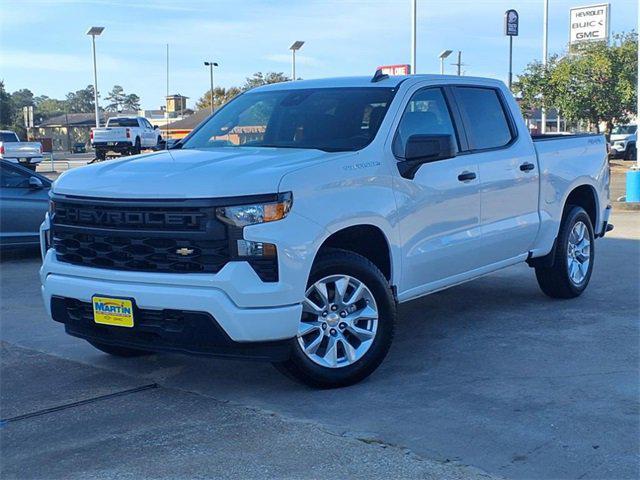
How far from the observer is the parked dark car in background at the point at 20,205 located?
10.4 meters

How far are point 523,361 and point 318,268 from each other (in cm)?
181

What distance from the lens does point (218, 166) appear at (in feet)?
16.2

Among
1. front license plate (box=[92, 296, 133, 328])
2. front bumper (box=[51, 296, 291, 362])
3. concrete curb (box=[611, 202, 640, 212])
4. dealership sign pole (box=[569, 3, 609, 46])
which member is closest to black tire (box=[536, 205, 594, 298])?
front bumper (box=[51, 296, 291, 362])

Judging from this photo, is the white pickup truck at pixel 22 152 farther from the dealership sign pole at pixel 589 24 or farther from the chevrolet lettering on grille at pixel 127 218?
the chevrolet lettering on grille at pixel 127 218

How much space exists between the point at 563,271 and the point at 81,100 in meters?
157

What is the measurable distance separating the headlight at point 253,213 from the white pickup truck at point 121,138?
3125cm

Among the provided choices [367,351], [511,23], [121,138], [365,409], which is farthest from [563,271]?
[121,138]

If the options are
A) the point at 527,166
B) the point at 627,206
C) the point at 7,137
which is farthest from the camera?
the point at 7,137

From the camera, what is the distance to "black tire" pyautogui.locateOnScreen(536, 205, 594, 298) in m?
7.47

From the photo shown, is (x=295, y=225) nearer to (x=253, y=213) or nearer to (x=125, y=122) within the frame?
(x=253, y=213)

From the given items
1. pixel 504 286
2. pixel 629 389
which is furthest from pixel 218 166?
pixel 504 286

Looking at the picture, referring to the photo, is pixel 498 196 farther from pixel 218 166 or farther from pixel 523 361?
pixel 218 166

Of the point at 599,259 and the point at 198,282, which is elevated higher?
the point at 198,282

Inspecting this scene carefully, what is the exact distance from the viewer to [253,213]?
15.1 feet
